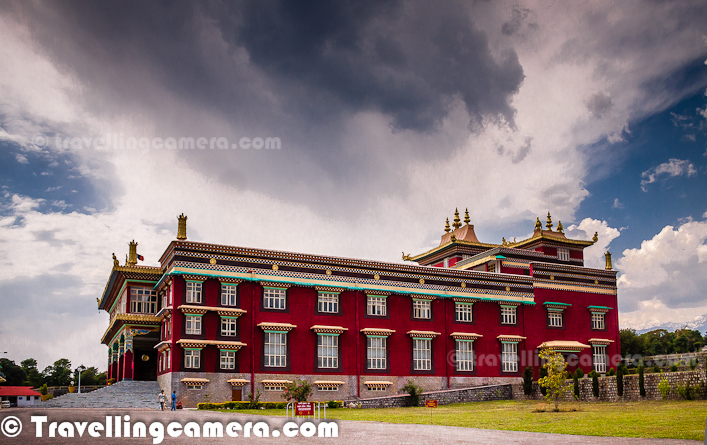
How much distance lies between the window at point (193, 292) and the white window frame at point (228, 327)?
2113 mm

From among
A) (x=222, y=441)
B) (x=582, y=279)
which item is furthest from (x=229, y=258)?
(x=582, y=279)

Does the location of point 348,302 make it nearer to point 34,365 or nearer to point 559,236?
point 559,236

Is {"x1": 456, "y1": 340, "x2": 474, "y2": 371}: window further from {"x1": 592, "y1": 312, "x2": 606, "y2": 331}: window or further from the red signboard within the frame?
the red signboard

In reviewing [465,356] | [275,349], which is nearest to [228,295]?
[275,349]

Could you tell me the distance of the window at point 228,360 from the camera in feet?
128

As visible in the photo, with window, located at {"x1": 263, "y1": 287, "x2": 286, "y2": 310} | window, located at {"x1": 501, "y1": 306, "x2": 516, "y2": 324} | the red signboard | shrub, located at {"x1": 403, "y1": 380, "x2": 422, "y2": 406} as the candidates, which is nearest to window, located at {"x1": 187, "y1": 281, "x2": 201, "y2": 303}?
window, located at {"x1": 263, "y1": 287, "x2": 286, "y2": 310}

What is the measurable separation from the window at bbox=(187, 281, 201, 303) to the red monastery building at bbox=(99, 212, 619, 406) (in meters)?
0.06

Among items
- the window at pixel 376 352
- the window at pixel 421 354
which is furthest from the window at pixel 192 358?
the window at pixel 421 354

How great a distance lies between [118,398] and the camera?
125ft

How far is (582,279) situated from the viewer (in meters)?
53.2

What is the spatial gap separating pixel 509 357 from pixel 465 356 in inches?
163

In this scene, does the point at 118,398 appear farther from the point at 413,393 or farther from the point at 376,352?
the point at 413,393

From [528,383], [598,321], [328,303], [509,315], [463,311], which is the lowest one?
[528,383]

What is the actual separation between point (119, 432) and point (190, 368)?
65.2ft
